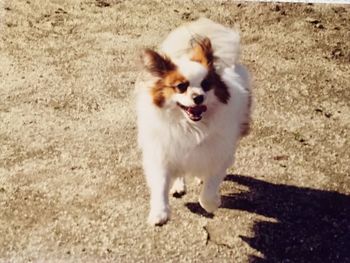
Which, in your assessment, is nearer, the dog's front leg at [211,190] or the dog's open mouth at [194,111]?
the dog's open mouth at [194,111]

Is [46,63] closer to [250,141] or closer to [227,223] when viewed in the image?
[250,141]

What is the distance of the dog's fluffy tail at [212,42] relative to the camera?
4.24 metres

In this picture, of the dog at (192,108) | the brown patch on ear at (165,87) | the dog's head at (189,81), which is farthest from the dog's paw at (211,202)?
the brown patch on ear at (165,87)

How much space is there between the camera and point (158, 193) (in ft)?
14.7

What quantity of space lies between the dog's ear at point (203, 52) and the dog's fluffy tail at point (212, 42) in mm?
87

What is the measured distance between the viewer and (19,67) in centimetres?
717

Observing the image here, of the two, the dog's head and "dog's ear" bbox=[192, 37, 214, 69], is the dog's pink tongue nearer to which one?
the dog's head

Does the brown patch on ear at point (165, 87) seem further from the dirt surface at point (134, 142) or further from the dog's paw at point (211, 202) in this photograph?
the dirt surface at point (134, 142)

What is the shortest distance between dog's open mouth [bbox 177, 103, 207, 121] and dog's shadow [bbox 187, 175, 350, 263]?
4.27ft

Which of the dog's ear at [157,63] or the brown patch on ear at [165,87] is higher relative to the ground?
the dog's ear at [157,63]

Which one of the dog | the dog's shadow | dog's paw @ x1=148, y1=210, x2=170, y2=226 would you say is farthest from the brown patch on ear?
the dog's shadow

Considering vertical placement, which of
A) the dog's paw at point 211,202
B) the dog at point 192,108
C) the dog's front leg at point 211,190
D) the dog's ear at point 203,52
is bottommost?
the dog's paw at point 211,202

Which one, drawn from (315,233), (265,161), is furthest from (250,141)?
(315,233)

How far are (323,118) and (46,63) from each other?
3.07 m
